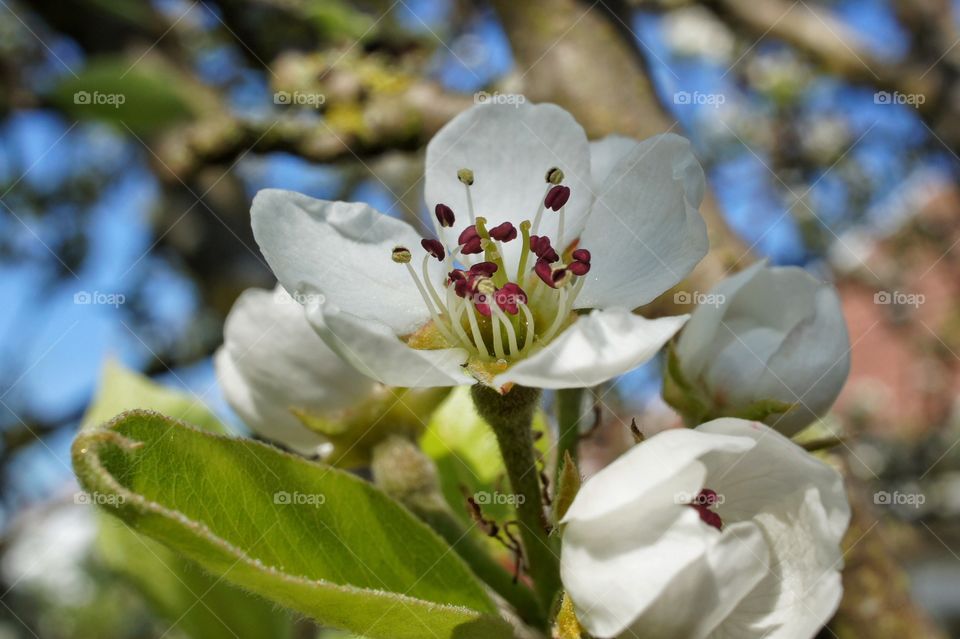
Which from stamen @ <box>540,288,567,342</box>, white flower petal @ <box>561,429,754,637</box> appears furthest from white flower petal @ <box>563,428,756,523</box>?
stamen @ <box>540,288,567,342</box>

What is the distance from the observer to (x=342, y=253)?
104 cm

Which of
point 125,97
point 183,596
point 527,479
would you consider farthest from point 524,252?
point 125,97

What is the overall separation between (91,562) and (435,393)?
401 centimetres

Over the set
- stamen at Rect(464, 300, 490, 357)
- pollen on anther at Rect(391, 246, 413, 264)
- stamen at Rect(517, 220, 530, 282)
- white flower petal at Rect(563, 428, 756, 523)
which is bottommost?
white flower petal at Rect(563, 428, 756, 523)

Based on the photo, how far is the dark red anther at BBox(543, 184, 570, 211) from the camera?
1063 mm

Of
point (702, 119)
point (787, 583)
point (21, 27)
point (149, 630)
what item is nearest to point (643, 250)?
point (787, 583)

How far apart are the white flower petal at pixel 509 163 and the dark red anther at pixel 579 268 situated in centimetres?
11

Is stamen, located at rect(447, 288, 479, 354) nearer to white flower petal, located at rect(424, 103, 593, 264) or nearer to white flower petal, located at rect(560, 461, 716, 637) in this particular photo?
white flower petal, located at rect(424, 103, 593, 264)

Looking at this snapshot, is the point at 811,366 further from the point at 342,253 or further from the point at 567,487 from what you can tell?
the point at 342,253

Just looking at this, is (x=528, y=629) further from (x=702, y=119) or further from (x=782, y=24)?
(x=702, y=119)

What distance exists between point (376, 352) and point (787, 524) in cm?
40

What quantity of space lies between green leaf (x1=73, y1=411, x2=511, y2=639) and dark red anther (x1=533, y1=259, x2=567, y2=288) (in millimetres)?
286

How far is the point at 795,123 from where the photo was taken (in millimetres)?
4145

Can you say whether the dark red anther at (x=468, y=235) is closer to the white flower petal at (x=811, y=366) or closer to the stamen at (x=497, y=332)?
the stamen at (x=497, y=332)
